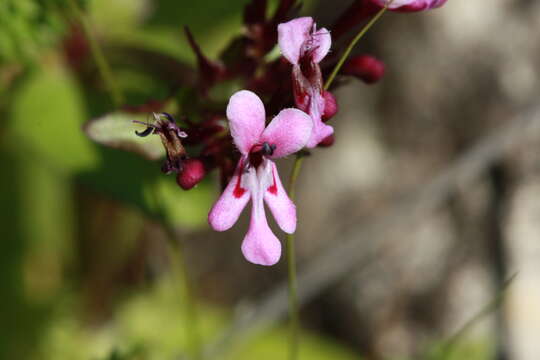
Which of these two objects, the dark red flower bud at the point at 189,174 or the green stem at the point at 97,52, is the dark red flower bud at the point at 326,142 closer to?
the dark red flower bud at the point at 189,174

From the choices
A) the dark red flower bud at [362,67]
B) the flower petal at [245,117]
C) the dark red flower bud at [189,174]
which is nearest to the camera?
the flower petal at [245,117]

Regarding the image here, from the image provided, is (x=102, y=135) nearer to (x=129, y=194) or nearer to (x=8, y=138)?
(x=129, y=194)

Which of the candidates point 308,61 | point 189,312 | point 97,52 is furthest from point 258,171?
point 189,312

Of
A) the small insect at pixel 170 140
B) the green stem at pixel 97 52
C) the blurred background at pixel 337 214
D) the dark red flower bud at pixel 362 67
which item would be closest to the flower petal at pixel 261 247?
the small insect at pixel 170 140

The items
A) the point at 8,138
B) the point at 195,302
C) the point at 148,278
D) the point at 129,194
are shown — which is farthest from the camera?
the point at 195,302

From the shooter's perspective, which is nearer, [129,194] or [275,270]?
[129,194]

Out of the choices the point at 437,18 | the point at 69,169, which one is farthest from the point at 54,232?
the point at 437,18
